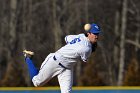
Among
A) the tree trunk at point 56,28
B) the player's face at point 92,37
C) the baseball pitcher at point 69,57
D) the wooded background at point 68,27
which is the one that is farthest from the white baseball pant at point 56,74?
the tree trunk at point 56,28

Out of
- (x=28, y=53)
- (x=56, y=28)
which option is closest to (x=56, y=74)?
(x=28, y=53)

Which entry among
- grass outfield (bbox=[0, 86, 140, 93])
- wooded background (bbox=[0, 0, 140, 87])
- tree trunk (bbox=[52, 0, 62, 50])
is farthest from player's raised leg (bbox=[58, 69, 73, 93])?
tree trunk (bbox=[52, 0, 62, 50])

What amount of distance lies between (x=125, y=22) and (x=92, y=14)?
232 centimetres

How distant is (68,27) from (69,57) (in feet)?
67.9

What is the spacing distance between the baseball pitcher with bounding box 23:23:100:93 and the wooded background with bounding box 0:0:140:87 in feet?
61.1

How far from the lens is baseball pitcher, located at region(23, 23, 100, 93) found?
267 inches

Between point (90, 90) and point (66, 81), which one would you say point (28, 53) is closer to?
point (66, 81)

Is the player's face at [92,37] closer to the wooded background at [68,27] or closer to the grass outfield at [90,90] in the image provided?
the grass outfield at [90,90]

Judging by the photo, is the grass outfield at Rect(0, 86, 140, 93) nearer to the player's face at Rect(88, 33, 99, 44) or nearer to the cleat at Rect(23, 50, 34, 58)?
the cleat at Rect(23, 50, 34, 58)

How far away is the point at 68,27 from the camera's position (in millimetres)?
27625

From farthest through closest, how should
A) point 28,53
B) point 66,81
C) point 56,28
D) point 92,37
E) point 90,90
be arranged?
point 56,28 → point 90,90 → point 28,53 → point 66,81 → point 92,37

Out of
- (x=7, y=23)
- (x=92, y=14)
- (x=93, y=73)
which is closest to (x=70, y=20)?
(x=92, y=14)

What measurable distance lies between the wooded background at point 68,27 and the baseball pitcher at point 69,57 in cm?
1862

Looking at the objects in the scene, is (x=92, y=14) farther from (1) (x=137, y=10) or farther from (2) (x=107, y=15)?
(1) (x=137, y=10)
